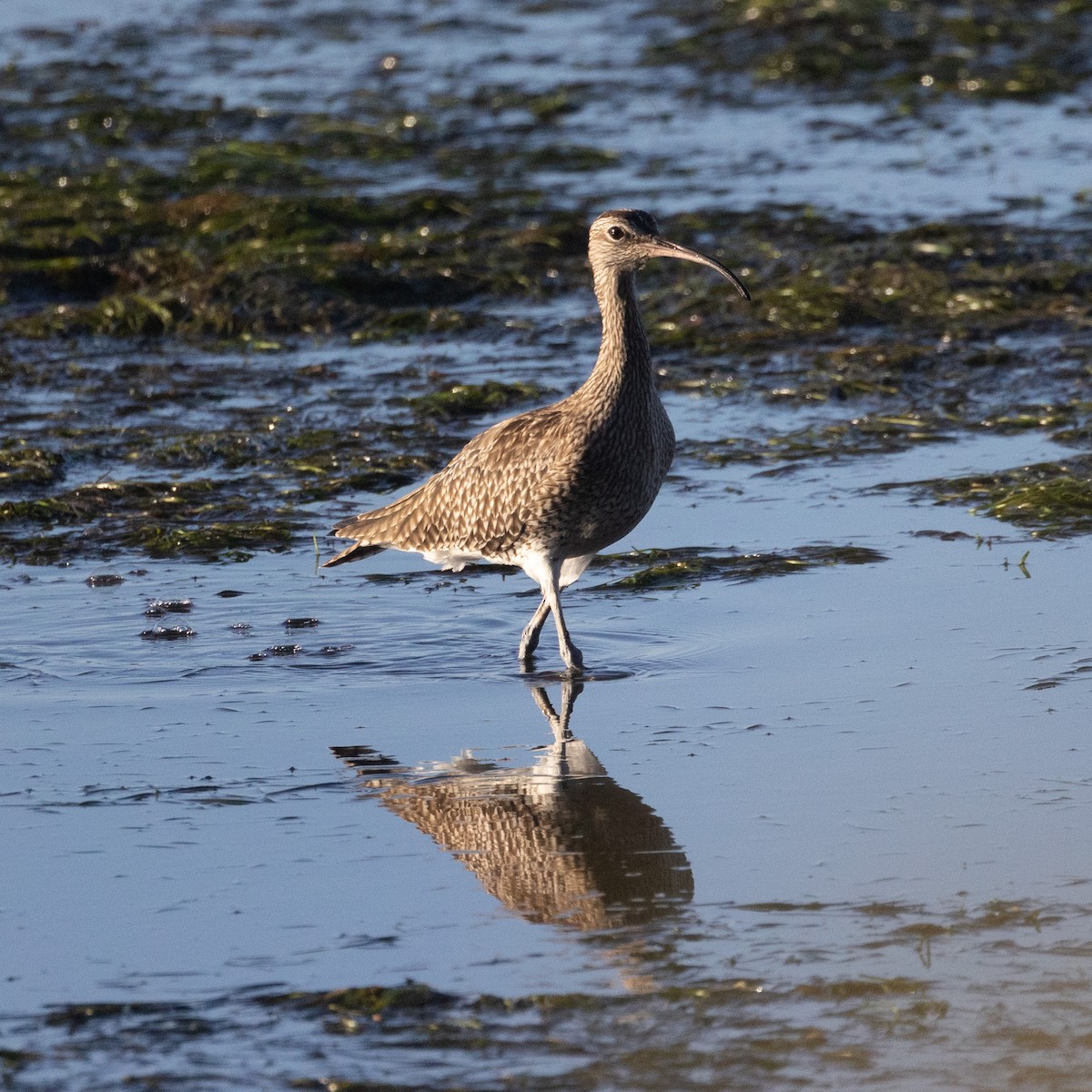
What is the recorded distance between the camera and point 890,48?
59.4 feet

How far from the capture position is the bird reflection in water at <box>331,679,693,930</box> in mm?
5297

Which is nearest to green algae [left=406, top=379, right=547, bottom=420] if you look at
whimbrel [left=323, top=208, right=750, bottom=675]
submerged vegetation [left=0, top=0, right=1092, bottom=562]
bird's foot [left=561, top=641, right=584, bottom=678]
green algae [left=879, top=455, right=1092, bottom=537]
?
submerged vegetation [left=0, top=0, right=1092, bottom=562]

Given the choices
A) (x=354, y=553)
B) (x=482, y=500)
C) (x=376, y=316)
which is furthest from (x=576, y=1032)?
(x=376, y=316)

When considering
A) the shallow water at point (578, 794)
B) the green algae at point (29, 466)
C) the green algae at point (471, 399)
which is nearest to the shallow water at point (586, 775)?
the shallow water at point (578, 794)

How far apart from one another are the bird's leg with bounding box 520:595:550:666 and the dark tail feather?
0.90m

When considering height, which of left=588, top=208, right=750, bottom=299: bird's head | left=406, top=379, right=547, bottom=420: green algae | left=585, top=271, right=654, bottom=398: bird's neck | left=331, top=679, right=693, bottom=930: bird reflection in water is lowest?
left=331, top=679, right=693, bottom=930: bird reflection in water

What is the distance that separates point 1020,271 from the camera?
12227 mm

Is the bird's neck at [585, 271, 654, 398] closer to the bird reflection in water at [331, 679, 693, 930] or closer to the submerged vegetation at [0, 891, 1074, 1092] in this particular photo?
the bird reflection in water at [331, 679, 693, 930]

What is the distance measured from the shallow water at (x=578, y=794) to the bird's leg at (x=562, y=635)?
0.39 feet

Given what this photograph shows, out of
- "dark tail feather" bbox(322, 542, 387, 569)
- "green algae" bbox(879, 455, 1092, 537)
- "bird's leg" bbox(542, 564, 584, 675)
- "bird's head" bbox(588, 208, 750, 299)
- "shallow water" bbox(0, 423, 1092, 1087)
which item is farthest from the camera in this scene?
"green algae" bbox(879, 455, 1092, 537)

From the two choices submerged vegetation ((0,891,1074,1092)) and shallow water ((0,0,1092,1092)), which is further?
shallow water ((0,0,1092,1092))

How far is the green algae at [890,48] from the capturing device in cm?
1734

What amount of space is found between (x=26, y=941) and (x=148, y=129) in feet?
41.2

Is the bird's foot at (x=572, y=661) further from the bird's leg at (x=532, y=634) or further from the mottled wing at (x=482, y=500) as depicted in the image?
the mottled wing at (x=482, y=500)
